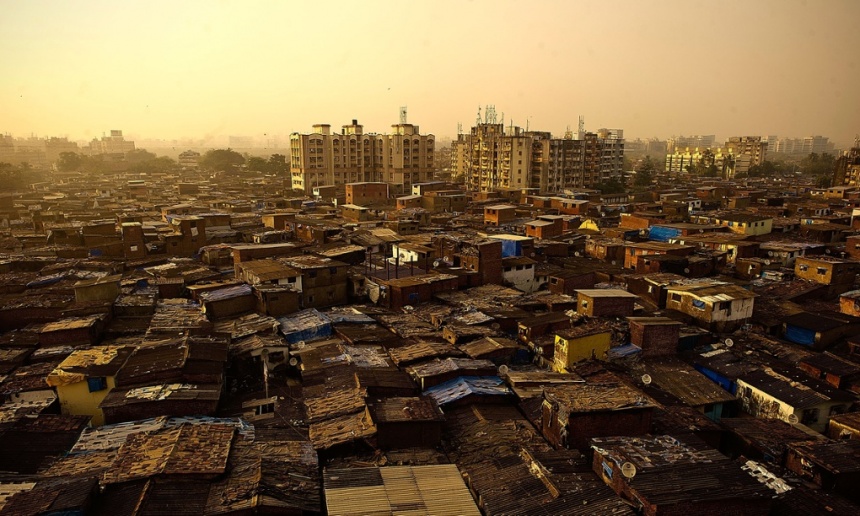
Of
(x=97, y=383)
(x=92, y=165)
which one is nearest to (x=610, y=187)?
(x=97, y=383)

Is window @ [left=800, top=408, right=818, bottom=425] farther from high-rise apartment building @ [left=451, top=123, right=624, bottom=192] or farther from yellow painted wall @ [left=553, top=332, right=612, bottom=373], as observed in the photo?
high-rise apartment building @ [left=451, top=123, right=624, bottom=192]

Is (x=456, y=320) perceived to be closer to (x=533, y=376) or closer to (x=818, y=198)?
(x=533, y=376)

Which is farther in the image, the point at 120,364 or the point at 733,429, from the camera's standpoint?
the point at 120,364

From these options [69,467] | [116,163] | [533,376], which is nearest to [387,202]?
[533,376]

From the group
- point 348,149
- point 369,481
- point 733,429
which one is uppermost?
point 348,149

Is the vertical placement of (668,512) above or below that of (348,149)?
below

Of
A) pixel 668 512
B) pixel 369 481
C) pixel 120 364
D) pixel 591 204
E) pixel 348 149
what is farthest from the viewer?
pixel 348 149

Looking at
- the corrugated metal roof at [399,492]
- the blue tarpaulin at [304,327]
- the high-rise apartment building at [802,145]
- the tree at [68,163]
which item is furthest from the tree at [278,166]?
the high-rise apartment building at [802,145]

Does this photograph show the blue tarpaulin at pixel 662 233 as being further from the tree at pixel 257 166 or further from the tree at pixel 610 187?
the tree at pixel 257 166
